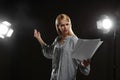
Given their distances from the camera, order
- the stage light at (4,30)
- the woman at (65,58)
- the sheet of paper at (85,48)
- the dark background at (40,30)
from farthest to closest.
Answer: the dark background at (40,30), the stage light at (4,30), the woman at (65,58), the sheet of paper at (85,48)

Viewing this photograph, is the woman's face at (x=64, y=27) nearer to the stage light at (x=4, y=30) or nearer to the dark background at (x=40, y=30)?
the stage light at (x=4, y=30)

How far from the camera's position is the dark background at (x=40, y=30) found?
128 inches

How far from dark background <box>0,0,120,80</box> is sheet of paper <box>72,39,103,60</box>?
53.5 inches

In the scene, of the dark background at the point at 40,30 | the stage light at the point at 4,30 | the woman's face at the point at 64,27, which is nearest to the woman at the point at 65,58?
the woman's face at the point at 64,27

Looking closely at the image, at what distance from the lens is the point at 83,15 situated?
10.9 ft

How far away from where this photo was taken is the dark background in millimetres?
3262

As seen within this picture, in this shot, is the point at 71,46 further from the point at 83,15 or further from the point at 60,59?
the point at 83,15

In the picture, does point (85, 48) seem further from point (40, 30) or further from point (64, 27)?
point (40, 30)

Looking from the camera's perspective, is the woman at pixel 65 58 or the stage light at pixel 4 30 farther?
the stage light at pixel 4 30

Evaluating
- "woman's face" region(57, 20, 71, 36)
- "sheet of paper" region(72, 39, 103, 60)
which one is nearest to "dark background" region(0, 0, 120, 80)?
"woman's face" region(57, 20, 71, 36)

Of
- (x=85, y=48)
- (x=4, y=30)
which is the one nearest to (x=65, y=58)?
(x=85, y=48)

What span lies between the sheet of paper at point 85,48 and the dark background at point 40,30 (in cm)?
136

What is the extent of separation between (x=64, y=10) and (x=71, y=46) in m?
1.37

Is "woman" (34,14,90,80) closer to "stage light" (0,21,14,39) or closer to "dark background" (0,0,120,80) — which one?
"stage light" (0,21,14,39)
